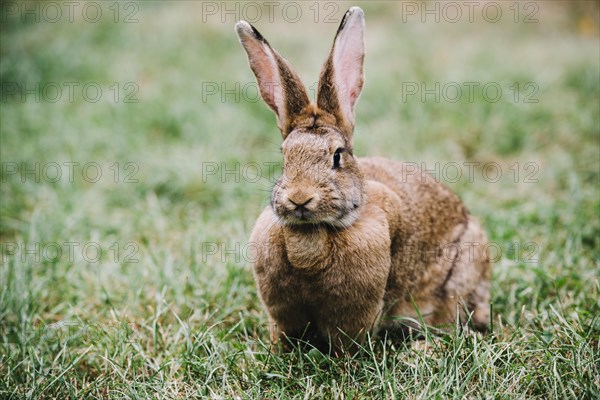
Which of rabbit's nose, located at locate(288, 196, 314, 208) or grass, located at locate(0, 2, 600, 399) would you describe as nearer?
rabbit's nose, located at locate(288, 196, 314, 208)

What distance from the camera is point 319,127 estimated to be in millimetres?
2822

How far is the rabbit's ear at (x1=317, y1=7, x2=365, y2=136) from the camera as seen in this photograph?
2.84 metres

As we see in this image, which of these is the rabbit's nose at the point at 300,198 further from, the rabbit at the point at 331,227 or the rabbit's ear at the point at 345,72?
the rabbit's ear at the point at 345,72

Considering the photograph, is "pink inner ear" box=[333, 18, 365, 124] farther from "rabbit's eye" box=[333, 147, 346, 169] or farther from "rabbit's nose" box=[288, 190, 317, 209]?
"rabbit's nose" box=[288, 190, 317, 209]

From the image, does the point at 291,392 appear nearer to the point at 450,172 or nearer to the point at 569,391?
the point at 569,391

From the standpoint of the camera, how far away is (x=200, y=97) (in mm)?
6555

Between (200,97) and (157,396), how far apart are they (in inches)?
177

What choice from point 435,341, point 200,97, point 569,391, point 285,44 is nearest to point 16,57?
point 200,97

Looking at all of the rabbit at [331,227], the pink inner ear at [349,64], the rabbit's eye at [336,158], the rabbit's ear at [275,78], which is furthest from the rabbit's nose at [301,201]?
the pink inner ear at [349,64]

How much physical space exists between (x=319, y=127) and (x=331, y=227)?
52 centimetres

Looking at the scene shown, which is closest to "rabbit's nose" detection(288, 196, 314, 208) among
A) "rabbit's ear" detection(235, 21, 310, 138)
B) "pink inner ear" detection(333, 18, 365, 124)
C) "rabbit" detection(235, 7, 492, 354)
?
"rabbit" detection(235, 7, 492, 354)

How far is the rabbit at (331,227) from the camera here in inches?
106

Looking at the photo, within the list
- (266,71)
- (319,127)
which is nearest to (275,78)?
(266,71)

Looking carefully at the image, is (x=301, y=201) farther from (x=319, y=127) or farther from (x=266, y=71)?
(x=266, y=71)
